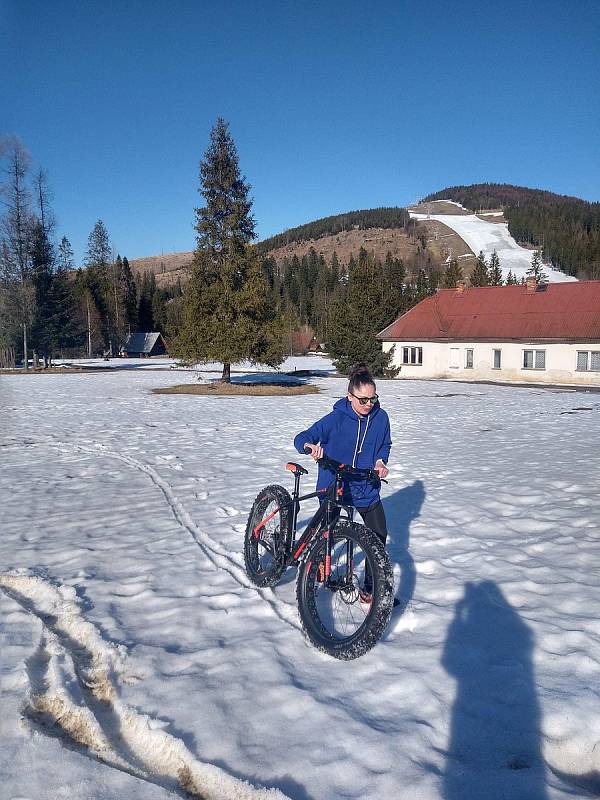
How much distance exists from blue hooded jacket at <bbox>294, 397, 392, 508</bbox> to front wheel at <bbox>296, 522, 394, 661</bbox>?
62 cm

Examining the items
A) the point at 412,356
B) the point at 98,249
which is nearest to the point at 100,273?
the point at 98,249

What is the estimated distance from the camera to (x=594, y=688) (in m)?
3.73

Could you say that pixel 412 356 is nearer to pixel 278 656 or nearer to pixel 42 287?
pixel 42 287

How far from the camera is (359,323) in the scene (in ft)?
117

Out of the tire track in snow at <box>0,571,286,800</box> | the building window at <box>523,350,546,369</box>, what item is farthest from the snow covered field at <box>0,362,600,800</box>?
the building window at <box>523,350,546,369</box>

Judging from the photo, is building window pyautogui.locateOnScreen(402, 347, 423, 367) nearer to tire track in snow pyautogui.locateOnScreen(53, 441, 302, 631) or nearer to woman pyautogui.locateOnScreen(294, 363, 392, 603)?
tire track in snow pyautogui.locateOnScreen(53, 441, 302, 631)

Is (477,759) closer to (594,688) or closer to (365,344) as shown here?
(594,688)

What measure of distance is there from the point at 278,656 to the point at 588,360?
128 feet

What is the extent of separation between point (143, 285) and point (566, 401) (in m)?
108

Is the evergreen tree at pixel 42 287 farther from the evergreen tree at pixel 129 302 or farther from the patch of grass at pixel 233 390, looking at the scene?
the evergreen tree at pixel 129 302

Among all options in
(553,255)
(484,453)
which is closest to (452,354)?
(484,453)

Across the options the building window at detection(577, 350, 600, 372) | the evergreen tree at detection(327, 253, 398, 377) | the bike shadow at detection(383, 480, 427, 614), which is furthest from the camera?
the building window at detection(577, 350, 600, 372)

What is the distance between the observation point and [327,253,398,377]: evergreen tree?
116 ft

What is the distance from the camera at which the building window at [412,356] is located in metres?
44.7
